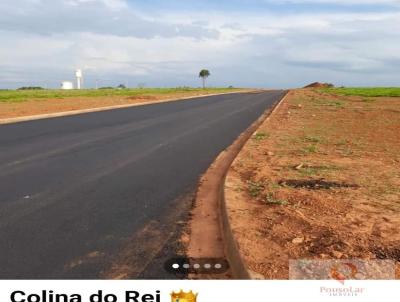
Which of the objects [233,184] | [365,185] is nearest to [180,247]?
[233,184]

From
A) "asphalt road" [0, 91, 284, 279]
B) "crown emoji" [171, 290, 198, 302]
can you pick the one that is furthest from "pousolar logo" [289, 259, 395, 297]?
"asphalt road" [0, 91, 284, 279]

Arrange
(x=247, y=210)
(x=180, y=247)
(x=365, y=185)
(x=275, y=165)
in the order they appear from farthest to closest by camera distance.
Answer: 1. (x=275, y=165)
2. (x=365, y=185)
3. (x=247, y=210)
4. (x=180, y=247)


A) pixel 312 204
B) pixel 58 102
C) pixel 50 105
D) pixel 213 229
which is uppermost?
pixel 312 204

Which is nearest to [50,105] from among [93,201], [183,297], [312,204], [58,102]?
[58,102]

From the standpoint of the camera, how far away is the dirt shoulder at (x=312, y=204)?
481cm

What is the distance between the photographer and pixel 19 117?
21.4m

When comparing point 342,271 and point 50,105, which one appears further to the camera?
point 50,105

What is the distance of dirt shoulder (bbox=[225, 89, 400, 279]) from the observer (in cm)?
481

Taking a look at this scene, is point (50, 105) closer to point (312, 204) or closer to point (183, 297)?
point (312, 204)

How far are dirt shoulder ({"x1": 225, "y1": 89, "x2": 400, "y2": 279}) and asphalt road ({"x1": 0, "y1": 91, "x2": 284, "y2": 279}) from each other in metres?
0.93

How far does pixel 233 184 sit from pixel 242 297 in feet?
13.2

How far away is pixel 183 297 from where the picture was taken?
12.8 feet

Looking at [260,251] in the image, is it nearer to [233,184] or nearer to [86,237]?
[86,237]

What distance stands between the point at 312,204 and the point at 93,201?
10.2 feet
